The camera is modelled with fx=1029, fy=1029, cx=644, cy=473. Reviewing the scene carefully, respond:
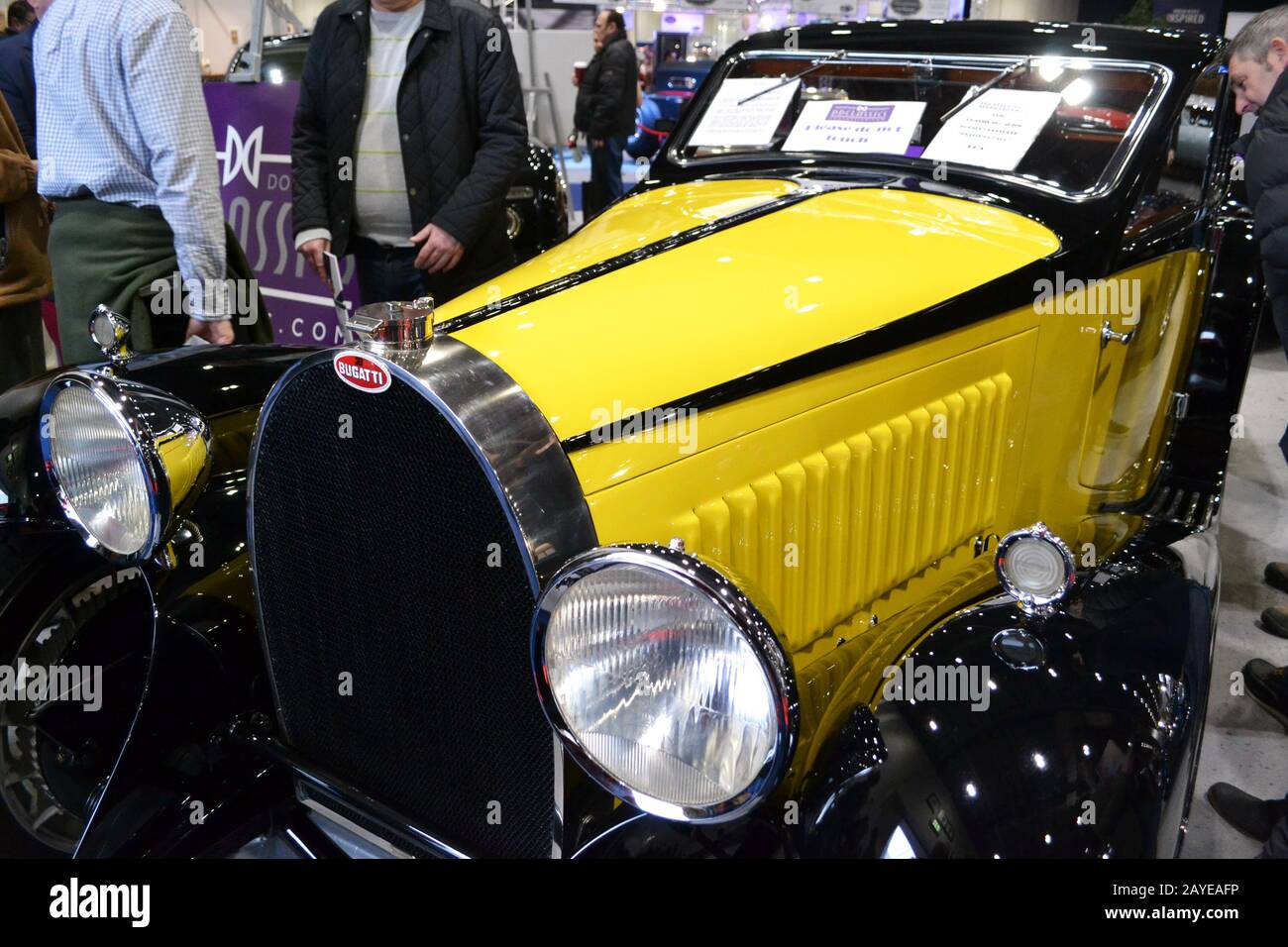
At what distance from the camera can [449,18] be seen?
310 cm

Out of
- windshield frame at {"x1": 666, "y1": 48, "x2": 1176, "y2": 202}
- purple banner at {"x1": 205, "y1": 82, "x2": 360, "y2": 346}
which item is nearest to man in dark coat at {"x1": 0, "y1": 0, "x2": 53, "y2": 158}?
purple banner at {"x1": 205, "y1": 82, "x2": 360, "y2": 346}

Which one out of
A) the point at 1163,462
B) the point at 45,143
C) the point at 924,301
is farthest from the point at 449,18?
the point at 1163,462

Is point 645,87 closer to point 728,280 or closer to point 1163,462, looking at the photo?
point 1163,462

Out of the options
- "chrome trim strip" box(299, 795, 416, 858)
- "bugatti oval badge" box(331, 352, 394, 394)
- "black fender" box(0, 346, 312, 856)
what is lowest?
"chrome trim strip" box(299, 795, 416, 858)

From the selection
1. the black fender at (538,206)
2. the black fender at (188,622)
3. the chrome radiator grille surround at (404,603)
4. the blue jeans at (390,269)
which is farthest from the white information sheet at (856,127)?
the black fender at (538,206)

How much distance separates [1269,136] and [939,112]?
856 millimetres

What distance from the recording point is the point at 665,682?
1203 mm

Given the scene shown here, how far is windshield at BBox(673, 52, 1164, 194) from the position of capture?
2.37m

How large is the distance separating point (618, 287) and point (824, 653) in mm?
775

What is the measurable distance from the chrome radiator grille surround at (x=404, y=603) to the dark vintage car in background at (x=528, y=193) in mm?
3841

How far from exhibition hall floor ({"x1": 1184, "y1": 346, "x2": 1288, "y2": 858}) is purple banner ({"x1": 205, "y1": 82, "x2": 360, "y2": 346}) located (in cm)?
346

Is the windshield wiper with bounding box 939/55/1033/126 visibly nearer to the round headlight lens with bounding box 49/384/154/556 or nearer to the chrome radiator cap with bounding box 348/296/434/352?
the chrome radiator cap with bounding box 348/296/434/352

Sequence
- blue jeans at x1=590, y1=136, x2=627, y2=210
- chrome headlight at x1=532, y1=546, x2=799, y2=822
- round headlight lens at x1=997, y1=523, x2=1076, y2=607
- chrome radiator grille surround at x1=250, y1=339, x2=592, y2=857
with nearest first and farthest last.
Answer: chrome headlight at x1=532, y1=546, x2=799, y2=822
chrome radiator grille surround at x1=250, y1=339, x2=592, y2=857
round headlight lens at x1=997, y1=523, x2=1076, y2=607
blue jeans at x1=590, y1=136, x2=627, y2=210

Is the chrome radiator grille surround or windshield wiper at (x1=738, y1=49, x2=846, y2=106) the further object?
windshield wiper at (x1=738, y1=49, x2=846, y2=106)
